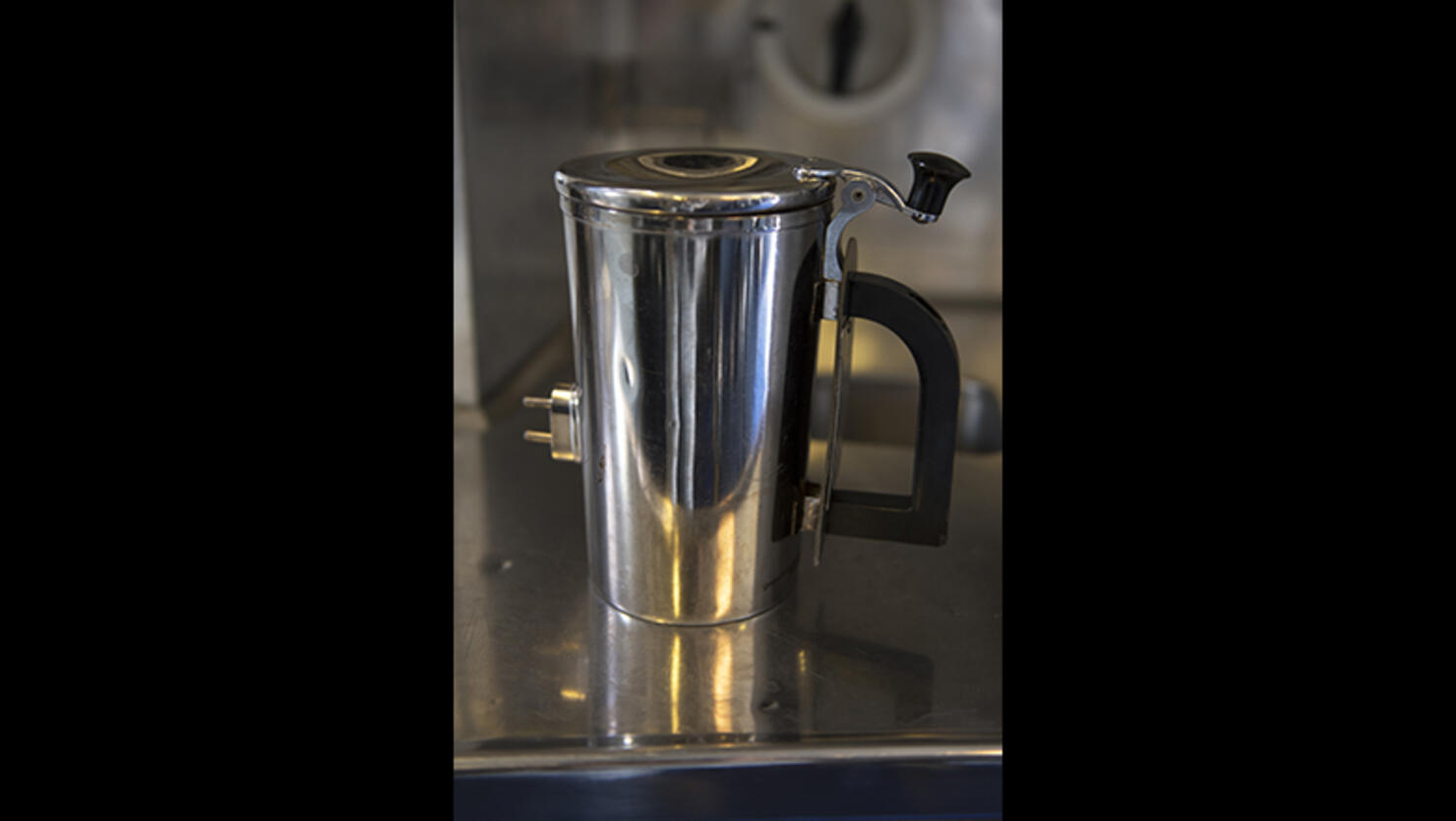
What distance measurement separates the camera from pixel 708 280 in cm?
50

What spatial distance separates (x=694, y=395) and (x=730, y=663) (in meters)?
0.17

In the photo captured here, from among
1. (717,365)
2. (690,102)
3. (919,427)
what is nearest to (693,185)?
(717,365)

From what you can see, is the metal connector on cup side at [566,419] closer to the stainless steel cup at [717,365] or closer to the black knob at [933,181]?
the stainless steel cup at [717,365]

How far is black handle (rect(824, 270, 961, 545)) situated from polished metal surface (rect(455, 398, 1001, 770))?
0.06 meters

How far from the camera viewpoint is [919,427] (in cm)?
57

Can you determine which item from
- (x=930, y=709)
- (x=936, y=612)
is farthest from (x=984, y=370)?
(x=930, y=709)

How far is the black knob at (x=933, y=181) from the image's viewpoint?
499 mm

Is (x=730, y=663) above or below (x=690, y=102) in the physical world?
below

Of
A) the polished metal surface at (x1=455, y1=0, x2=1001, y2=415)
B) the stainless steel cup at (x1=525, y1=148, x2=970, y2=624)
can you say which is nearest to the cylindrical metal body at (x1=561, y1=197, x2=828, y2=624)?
the stainless steel cup at (x1=525, y1=148, x2=970, y2=624)

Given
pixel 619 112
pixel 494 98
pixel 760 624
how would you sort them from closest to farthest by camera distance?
pixel 760 624 < pixel 494 98 < pixel 619 112

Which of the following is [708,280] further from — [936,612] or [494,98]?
[494,98]

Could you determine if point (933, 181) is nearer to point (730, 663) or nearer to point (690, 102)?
point (730, 663)

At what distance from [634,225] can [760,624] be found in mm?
267

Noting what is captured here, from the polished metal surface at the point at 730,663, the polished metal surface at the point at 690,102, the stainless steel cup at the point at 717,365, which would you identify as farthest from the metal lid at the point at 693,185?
the polished metal surface at the point at 690,102
